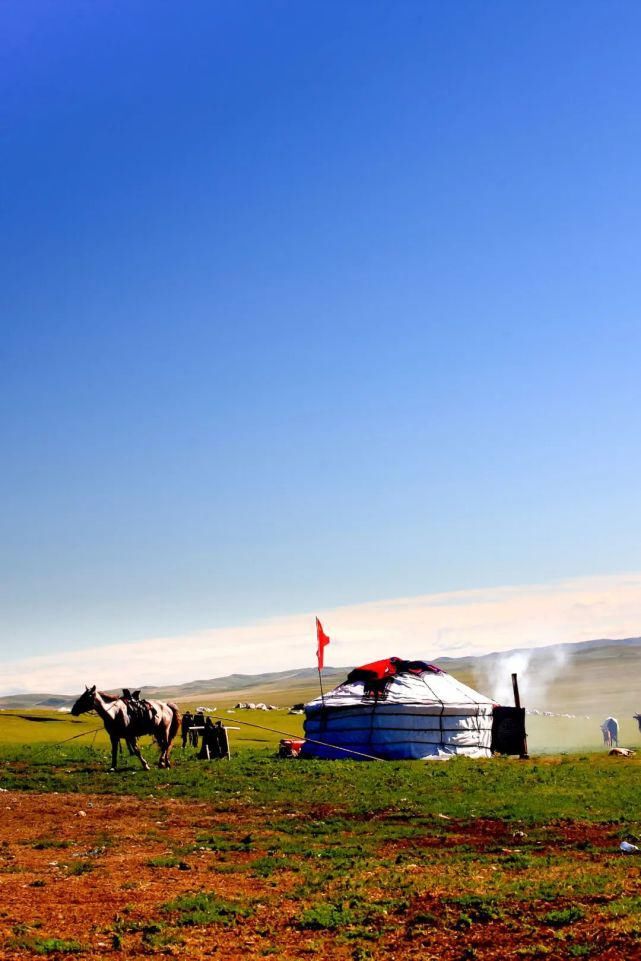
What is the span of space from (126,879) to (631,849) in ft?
27.7

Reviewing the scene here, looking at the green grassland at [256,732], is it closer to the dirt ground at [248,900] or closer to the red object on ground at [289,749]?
the red object on ground at [289,749]

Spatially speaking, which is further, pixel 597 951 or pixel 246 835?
pixel 246 835

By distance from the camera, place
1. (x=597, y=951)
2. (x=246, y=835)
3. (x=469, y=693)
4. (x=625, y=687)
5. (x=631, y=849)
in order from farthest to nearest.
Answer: (x=625, y=687) → (x=469, y=693) → (x=246, y=835) → (x=631, y=849) → (x=597, y=951)

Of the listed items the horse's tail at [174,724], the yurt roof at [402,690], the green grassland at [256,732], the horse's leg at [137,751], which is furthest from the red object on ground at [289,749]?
the horse's leg at [137,751]

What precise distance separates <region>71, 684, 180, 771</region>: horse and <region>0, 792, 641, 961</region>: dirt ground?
11437mm

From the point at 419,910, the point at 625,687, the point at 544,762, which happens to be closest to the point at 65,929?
the point at 419,910

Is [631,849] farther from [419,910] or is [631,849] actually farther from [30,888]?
[30,888]

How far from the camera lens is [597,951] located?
29.6 ft

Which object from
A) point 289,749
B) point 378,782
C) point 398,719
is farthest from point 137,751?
point 398,719

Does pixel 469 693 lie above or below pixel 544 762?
above

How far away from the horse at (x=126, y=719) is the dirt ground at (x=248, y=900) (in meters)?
11.4

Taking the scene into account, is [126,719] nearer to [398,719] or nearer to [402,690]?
[398,719]

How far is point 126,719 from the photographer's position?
3006cm

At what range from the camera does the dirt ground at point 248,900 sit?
955cm
